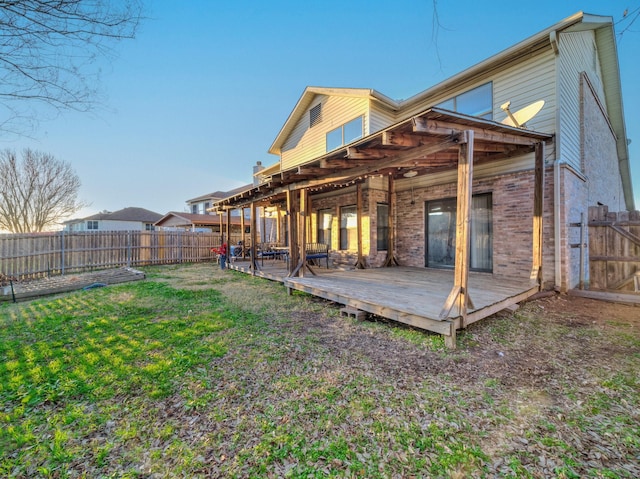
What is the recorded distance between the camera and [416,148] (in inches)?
186

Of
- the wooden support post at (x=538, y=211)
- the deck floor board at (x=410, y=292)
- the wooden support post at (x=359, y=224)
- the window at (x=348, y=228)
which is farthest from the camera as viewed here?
the window at (x=348, y=228)

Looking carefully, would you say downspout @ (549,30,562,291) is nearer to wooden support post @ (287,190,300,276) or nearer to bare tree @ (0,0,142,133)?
wooden support post @ (287,190,300,276)

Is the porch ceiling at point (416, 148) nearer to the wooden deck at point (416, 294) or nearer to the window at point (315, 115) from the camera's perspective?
the wooden deck at point (416, 294)

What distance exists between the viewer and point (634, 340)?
154 inches

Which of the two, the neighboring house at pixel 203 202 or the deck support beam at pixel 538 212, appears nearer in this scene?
the deck support beam at pixel 538 212

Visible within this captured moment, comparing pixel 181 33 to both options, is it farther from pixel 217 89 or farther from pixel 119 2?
pixel 217 89

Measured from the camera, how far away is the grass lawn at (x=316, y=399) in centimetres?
188

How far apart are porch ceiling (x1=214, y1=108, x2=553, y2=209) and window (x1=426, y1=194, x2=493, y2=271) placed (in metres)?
1.18

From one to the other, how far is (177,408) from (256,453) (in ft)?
3.23

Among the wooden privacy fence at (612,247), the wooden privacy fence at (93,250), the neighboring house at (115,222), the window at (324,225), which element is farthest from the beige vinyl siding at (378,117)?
the neighboring house at (115,222)

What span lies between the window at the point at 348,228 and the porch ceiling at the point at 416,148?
7.80 feet

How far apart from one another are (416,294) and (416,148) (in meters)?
2.68

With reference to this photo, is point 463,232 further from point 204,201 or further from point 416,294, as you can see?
point 204,201

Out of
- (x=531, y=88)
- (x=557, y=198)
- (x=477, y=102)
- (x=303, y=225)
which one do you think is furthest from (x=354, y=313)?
(x=477, y=102)
